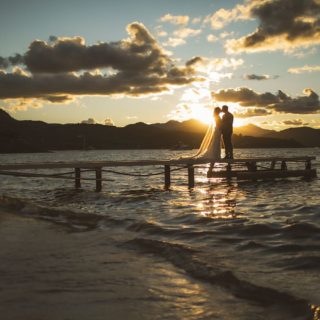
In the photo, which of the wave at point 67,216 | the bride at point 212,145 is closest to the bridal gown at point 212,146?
the bride at point 212,145

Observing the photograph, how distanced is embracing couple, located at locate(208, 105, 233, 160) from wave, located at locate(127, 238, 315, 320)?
12.9 metres

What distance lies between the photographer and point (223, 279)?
16.2 feet

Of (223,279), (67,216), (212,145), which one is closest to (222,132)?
(212,145)

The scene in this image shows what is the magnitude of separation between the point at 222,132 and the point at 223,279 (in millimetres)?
14786

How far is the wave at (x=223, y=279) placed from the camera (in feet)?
13.3

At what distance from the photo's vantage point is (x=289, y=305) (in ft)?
13.3

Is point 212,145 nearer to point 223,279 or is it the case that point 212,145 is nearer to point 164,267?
point 164,267

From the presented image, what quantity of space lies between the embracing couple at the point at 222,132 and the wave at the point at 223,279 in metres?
12.9

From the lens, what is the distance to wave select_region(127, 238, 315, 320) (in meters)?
4.05

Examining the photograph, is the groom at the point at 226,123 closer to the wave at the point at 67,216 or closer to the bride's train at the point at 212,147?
the bride's train at the point at 212,147

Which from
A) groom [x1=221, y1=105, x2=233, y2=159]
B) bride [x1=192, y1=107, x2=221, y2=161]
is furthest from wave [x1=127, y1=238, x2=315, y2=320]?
bride [x1=192, y1=107, x2=221, y2=161]

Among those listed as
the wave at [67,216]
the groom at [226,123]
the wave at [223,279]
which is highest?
the groom at [226,123]

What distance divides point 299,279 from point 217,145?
15.5 meters

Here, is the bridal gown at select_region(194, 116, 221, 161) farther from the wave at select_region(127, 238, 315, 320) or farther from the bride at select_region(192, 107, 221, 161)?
the wave at select_region(127, 238, 315, 320)
